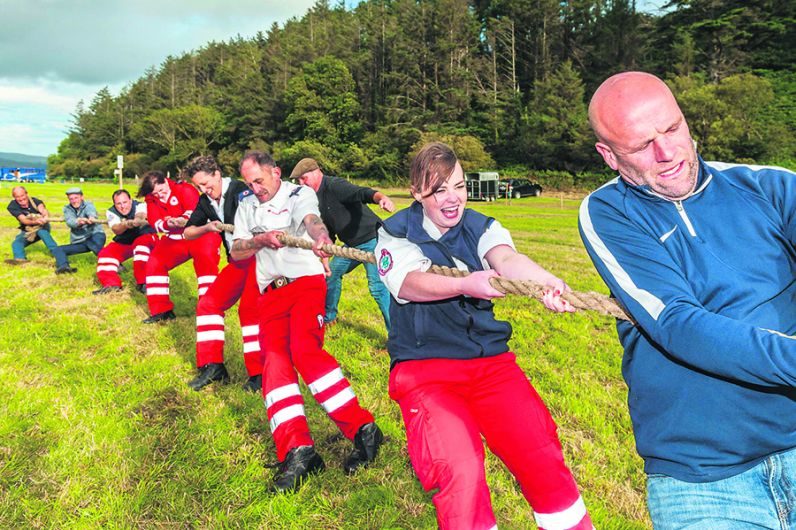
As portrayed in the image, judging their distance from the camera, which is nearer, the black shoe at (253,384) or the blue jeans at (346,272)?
the black shoe at (253,384)

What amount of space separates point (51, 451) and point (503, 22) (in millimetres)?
72035

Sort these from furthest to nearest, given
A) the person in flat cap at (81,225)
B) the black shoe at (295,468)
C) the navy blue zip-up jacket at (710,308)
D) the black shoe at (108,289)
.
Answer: the person in flat cap at (81,225)
the black shoe at (108,289)
the black shoe at (295,468)
the navy blue zip-up jacket at (710,308)

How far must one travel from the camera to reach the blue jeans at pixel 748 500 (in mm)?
1596

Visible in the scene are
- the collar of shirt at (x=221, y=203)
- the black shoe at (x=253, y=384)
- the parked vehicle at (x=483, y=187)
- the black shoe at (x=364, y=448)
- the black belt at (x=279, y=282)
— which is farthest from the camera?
the parked vehicle at (x=483, y=187)

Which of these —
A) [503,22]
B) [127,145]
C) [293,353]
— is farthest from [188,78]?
[293,353]

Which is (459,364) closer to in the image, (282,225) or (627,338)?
(627,338)

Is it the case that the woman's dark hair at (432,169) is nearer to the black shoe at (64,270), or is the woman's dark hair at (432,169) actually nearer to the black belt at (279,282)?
the black belt at (279,282)

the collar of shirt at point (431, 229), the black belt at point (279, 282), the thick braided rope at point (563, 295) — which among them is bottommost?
the black belt at point (279, 282)

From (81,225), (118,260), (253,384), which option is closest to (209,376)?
(253,384)

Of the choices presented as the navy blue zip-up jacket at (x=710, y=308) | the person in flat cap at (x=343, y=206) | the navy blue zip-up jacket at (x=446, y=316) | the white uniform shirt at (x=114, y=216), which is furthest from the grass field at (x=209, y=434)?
the white uniform shirt at (x=114, y=216)

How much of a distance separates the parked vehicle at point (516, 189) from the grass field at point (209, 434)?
1261 inches

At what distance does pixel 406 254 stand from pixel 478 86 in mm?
68787

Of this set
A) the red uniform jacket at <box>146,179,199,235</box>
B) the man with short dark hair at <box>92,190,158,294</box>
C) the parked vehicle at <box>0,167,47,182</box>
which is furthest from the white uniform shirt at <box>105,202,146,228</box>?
the parked vehicle at <box>0,167,47,182</box>

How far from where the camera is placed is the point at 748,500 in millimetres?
1613
